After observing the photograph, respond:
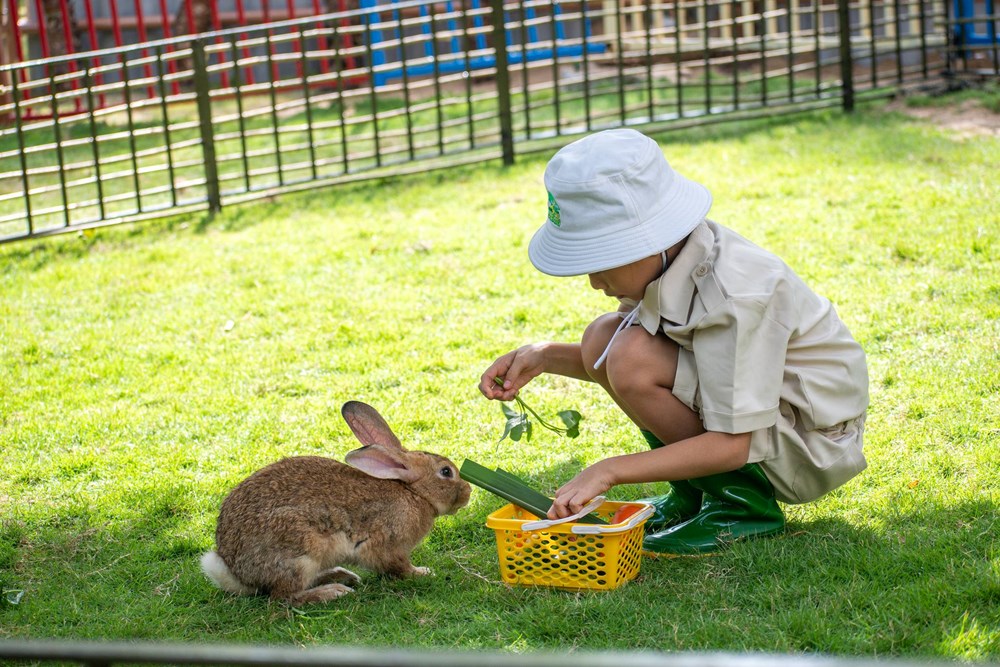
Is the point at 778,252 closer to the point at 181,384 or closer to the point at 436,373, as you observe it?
the point at 436,373

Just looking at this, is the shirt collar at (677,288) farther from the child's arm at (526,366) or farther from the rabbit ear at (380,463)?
the rabbit ear at (380,463)

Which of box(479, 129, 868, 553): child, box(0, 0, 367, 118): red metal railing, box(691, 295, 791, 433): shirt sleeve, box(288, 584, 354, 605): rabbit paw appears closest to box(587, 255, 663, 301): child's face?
box(479, 129, 868, 553): child

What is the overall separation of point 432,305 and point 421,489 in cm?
264

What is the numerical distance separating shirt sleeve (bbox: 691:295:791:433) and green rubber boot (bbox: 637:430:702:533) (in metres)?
0.60

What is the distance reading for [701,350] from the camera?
10.0 feet

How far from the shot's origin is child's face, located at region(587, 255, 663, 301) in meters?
3.16

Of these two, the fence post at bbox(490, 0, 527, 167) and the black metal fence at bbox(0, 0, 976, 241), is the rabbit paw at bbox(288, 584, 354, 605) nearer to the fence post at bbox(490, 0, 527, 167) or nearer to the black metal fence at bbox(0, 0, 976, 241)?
the black metal fence at bbox(0, 0, 976, 241)

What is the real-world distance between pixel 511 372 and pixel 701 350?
2.56 feet

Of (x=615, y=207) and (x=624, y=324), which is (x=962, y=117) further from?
(x=615, y=207)

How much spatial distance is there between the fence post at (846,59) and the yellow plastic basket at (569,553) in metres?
7.92

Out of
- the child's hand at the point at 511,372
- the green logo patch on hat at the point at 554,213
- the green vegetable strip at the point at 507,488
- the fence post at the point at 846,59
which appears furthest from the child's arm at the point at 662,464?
the fence post at the point at 846,59

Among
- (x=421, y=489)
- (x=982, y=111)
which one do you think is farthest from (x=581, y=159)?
(x=982, y=111)

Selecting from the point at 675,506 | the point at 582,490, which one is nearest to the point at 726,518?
the point at 675,506

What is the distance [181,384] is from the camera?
5.25m
